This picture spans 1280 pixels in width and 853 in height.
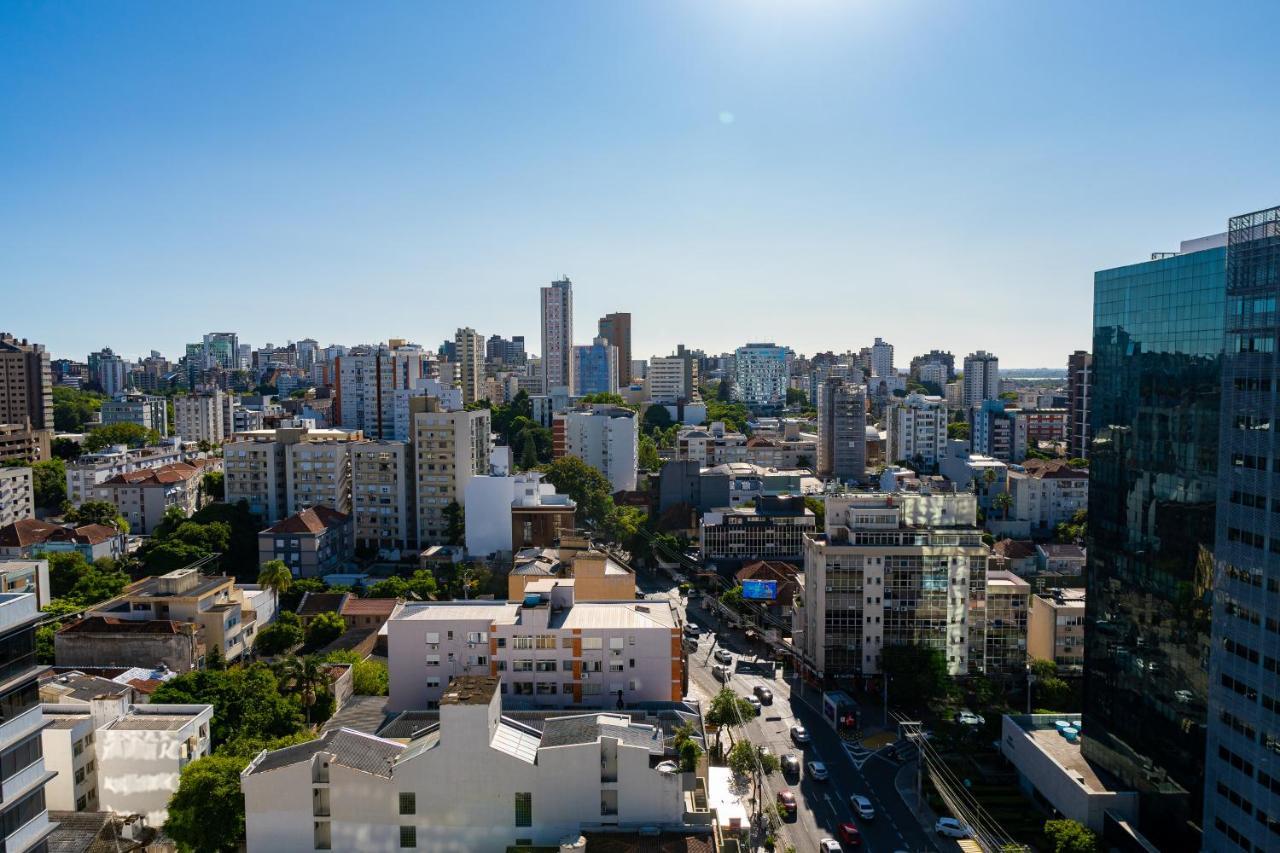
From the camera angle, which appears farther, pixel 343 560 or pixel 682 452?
pixel 682 452

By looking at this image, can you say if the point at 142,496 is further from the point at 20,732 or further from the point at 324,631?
the point at 20,732

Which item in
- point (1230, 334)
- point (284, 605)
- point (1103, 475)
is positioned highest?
point (1230, 334)

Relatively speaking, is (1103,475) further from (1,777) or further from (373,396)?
(373,396)

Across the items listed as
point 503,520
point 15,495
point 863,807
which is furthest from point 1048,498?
point 15,495

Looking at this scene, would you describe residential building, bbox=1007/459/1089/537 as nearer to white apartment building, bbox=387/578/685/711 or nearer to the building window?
white apartment building, bbox=387/578/685/711

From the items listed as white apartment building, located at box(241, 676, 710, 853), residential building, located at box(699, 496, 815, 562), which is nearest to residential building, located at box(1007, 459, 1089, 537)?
residential building, located at box(699, 496, 815, 562)

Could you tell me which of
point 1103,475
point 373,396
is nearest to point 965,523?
point 1103,475

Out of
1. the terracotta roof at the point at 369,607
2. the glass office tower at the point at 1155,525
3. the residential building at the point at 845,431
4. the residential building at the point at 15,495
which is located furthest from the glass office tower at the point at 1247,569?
the residential building at the point at 15,495
